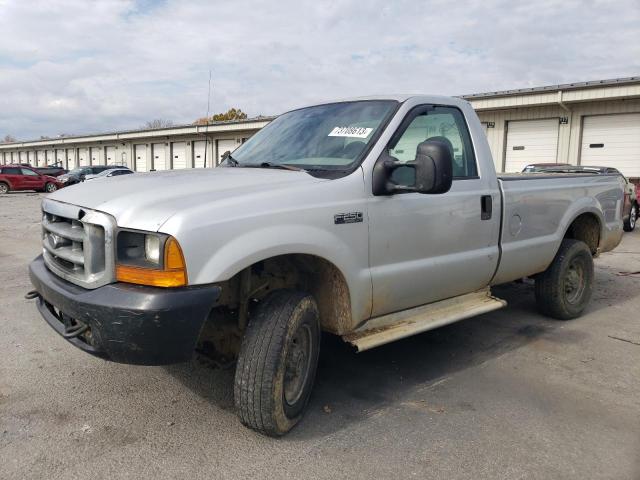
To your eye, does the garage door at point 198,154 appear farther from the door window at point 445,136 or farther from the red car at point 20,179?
the door window at point 445,136

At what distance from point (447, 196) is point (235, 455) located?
87.8 inches

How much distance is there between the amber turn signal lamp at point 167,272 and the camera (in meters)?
2.55

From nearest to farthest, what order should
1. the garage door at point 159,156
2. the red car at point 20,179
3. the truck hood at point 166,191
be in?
the truck hood at point 166,191, the red car at point 20,179, the garage door at point 159,156

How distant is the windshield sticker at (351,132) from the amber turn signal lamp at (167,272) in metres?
1.60

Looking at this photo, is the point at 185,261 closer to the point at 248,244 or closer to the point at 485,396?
the point at 248,244

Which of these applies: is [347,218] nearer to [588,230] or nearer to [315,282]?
[315,282]

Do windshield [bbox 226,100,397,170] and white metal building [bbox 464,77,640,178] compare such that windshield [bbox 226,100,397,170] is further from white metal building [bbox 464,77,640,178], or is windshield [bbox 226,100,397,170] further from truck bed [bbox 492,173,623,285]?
white metal building [bbox 464,77,640,178]

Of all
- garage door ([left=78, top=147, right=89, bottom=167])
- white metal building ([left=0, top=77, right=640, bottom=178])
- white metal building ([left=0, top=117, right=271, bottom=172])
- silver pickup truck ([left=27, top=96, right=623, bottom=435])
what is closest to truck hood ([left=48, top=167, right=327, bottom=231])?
silver pickup truck ([left=27, top=96, right=623, bottom=435])

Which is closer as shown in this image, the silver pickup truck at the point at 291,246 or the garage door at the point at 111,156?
the silver pickup truck at the point at 291,246

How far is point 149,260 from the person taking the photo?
2.62 metres

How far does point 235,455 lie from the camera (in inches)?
113

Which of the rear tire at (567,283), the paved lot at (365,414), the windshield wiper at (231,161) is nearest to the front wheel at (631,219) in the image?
the rear tire at (567,283)

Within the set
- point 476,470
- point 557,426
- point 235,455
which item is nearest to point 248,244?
point 235,455

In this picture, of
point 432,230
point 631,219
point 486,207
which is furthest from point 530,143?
point 432,230
